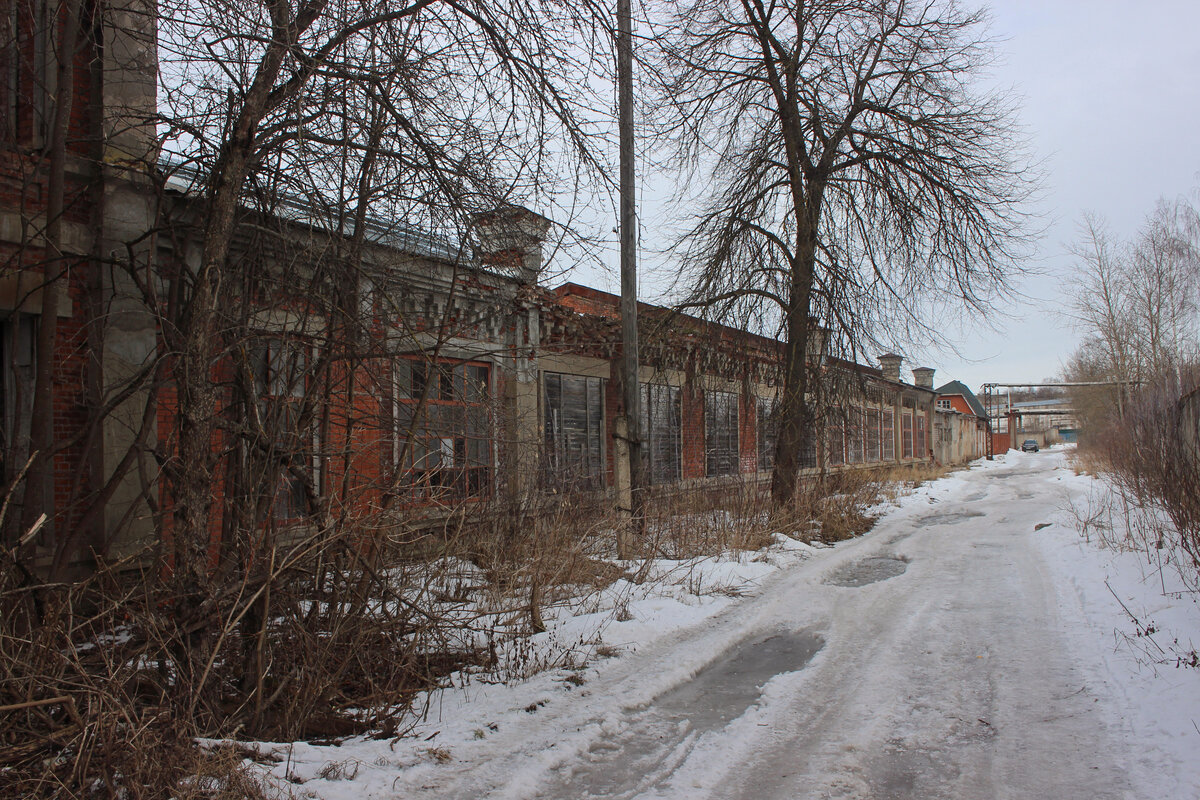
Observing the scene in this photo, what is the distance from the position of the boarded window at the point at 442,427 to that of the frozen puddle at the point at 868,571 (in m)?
4.22

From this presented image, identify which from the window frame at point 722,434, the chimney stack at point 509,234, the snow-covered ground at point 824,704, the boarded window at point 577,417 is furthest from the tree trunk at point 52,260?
the window frame at point 722,434

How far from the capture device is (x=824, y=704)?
173 inches

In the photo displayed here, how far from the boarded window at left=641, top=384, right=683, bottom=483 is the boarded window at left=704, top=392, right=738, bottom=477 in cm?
107

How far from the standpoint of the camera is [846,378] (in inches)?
475

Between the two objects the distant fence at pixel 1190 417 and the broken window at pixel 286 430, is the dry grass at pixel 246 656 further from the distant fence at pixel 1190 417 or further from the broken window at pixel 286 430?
the distant fence at pixel 1190 417

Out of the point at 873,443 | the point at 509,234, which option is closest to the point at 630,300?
the point at 509,234

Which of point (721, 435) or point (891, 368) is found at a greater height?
point (891, 368)

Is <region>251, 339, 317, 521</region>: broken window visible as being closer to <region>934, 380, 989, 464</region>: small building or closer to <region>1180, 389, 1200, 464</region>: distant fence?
<region>1180, 389, 1200, 464</region>: distant fence

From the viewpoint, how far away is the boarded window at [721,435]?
16234 mm

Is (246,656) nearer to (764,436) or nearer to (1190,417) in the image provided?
(1190,417)

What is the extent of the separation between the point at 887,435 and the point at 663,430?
19.1 meters

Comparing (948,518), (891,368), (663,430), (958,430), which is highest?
(891,368)

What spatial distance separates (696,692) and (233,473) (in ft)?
10.8

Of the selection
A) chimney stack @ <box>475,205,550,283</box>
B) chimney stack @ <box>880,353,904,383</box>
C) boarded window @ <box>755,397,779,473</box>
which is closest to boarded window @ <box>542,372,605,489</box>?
boarded window @ <box>755,397,779,473</box>
